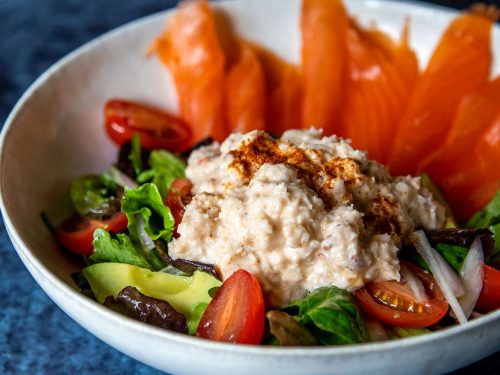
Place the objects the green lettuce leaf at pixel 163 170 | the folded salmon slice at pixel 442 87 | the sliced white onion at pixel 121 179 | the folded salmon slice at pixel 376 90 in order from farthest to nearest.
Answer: the folded salmon slice at pixel 376 90 → the folded salmon slice at pixel 442 87 → the sliced white onion at pixel 121 179 → the green lettuce leaf at pixel 163 170

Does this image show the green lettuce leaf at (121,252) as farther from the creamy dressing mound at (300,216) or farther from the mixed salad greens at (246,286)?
the creamy dressing mound at (300,216)

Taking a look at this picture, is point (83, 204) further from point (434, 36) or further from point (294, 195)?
point (434, 36)

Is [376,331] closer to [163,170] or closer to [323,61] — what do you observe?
[163,170]

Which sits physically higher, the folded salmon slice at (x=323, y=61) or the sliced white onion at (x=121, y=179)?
the folded salmon slice at (x=323, y=61)

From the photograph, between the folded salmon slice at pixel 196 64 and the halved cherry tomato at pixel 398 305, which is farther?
the folded salmon slice at pixel 196 64

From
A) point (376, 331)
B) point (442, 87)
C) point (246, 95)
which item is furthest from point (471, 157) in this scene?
point (376, 331)

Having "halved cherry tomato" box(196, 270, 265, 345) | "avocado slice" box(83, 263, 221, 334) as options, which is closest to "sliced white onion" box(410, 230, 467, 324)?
"halved cherry tomato" box(196, 270, 265, 345)

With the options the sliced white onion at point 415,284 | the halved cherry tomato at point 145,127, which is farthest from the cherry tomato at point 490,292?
the halved cherry tomato at point 145,127

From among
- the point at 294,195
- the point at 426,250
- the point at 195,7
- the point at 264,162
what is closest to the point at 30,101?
the point at 195,7
